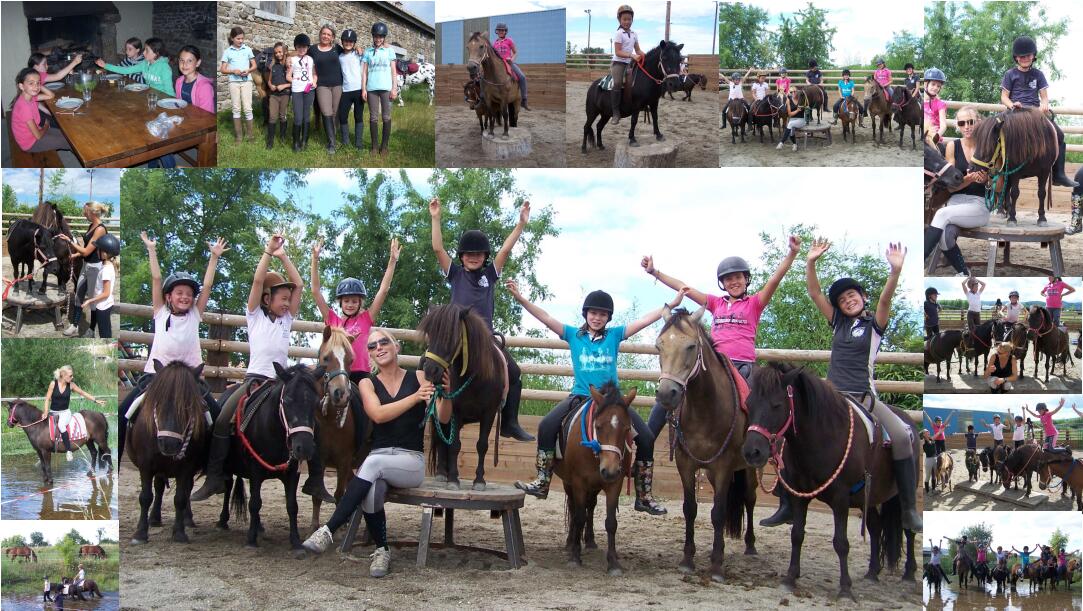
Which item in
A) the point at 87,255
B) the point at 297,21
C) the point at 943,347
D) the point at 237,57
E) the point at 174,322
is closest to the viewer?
the point at 174,322

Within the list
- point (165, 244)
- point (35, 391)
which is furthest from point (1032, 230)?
point (165, 244)

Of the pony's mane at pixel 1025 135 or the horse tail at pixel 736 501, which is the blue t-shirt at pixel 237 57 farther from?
the pony's mane at pixel 1025 135

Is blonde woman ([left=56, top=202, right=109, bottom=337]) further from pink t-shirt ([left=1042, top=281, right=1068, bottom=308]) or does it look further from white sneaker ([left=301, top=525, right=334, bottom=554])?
pink t-shirt ([left=1042, top=281, right=1068, bottom=308])

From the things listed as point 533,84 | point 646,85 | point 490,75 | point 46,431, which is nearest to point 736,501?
point 646,85

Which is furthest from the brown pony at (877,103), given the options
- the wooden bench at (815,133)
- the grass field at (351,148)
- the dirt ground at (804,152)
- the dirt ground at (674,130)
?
the grass field at (351,148)

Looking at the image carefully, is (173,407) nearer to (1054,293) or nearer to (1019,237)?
(1019,237)

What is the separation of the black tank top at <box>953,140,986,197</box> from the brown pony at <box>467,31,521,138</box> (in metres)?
4.37

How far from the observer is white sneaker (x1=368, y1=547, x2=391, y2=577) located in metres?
6.37

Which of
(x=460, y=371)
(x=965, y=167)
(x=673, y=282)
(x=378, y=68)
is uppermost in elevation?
(x=378, y=68)

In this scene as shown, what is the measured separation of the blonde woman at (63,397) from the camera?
8.22 metres

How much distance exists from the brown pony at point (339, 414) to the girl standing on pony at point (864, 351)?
3.25 m

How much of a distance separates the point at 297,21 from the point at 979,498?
25.8 feet

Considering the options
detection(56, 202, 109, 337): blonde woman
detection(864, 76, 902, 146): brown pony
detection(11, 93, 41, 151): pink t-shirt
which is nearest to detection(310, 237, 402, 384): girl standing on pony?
detection(56, 202, 109, 337): blonde woman

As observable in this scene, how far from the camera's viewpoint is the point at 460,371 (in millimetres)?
6535
